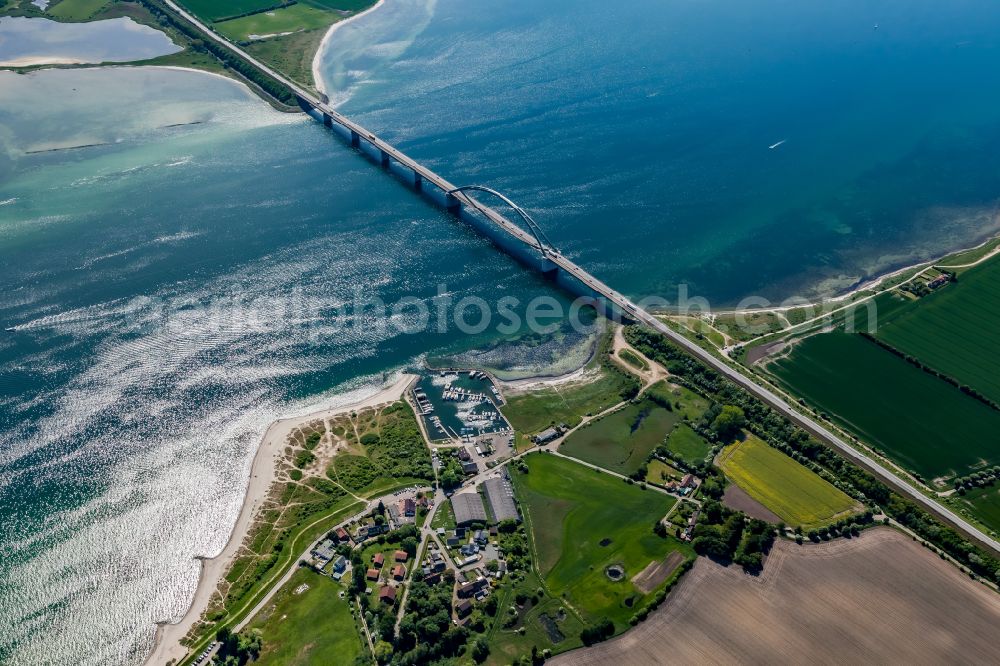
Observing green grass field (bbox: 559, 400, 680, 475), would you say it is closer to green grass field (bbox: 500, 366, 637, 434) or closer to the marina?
green grass field (bbox: 500, 366, 637, 434)

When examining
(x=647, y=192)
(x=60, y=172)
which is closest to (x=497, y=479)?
(x=647, y=192)

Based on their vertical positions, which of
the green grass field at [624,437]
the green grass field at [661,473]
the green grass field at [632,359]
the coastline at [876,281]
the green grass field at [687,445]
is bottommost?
the green grass field at [661,473]

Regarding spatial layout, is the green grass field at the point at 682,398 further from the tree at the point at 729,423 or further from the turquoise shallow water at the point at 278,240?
the turquoise shallow water at the point at 278,240

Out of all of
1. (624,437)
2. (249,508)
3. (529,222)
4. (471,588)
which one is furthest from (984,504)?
(249,508)

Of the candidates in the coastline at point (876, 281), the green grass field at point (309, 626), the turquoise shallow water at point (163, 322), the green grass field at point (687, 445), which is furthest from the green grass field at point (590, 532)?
the coastline at point (876, 281)

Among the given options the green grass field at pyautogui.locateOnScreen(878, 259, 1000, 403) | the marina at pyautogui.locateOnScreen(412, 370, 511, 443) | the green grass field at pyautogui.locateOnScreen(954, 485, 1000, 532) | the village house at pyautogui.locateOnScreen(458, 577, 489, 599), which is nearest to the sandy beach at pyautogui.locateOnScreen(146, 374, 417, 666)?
the marina at pyautogui.locateOnScreen(412, 370, 511, 443)

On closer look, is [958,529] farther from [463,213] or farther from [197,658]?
[463,213]

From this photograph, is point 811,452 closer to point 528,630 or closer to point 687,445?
point 687,445
